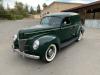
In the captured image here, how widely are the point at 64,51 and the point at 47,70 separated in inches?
72.4

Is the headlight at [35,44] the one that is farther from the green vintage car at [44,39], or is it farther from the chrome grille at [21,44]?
the chrome grille at [21,44]

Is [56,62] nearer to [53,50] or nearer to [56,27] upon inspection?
[53,50]

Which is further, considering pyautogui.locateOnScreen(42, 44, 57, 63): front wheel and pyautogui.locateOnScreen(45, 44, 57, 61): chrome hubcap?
pyautogui.locateOnScreen(45, 44, 57, 61): chrome hubcap

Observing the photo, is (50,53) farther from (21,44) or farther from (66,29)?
(66,29)

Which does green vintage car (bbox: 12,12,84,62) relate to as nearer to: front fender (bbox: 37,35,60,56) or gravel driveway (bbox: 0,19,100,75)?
front fender (bbox: 37,35,60,56)

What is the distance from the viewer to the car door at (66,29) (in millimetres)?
5114

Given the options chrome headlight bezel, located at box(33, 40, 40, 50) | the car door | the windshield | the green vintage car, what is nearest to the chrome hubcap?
the green vintage car

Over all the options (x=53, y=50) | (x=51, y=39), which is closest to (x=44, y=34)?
(x=51, y=39)

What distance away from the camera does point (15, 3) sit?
6531 cm

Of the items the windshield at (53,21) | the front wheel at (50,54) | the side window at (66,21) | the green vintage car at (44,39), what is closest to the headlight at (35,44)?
the green vintage car at (44,39)

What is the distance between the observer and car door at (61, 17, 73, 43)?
511 cm

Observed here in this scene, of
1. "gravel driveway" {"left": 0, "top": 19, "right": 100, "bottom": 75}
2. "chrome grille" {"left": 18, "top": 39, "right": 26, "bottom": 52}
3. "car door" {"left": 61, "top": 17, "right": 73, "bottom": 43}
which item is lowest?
"gravel driveway" {"left": 0, "top": 19, "right": 100, "bottom": 75}

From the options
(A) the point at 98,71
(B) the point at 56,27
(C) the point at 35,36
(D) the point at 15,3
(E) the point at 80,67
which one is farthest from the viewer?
(D) the point at 15,3

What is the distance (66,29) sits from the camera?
17.4 ft
